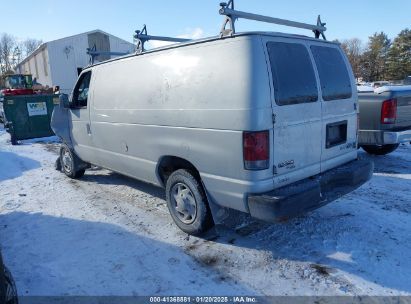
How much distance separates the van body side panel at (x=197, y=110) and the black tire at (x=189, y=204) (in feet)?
0.71

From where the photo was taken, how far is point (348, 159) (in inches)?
183

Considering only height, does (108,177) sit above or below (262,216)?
below

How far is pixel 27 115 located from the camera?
495 inches

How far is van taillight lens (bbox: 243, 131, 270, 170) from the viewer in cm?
341

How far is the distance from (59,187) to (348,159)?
5.08 meters

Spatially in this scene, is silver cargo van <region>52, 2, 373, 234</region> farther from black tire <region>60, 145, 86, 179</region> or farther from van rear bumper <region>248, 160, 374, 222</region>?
black tire <region>60, 145, 86, 179</region>

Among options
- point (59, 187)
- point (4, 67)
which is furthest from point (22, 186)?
point (4, 67)

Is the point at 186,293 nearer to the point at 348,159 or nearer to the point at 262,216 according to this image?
the point at 262,216

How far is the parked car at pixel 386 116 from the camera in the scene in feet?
21.5

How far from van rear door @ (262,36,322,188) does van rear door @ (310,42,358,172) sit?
142mm

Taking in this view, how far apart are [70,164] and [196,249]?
4173 millimetres

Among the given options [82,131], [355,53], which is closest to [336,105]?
[82,131]

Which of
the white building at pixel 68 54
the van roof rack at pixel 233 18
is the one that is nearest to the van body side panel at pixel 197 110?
the van roof rack at pixel 233 18

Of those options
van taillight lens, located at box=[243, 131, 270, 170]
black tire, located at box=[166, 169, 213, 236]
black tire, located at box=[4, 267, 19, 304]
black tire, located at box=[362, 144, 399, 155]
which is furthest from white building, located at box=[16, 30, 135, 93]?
black tire, located at box=[4, 267, 19, 304]
